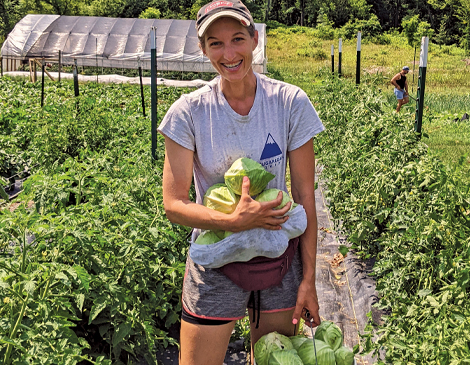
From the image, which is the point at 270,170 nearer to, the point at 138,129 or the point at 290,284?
the point at 290,284

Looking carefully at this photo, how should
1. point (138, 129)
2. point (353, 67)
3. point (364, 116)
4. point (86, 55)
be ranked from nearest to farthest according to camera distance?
point (364, 116), point (138, 129), point (86, 55), point (353, 67)

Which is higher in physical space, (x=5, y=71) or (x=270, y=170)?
(x=270, y=170)

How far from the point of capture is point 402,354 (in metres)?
2.43

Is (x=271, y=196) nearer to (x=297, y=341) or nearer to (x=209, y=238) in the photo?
(x=209, y=238)

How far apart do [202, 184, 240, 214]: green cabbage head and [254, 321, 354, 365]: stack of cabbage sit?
497 mm

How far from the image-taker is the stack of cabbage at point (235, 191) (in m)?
1.76

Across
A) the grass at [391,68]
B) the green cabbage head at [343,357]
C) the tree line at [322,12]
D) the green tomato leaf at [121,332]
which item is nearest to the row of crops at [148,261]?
the green tomato leaf at [121,332]

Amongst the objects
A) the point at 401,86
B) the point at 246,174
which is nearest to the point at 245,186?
the point at 246,174

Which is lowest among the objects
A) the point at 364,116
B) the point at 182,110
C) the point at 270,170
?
the point at 364,116

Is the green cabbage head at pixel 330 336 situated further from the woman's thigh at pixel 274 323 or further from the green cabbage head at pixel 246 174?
the green cabbage head at pixel 246 174

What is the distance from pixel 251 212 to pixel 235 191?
11 cm

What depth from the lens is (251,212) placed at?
171 cm

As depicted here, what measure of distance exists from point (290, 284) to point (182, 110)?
72 cm

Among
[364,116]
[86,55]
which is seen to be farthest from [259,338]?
[86,55]
